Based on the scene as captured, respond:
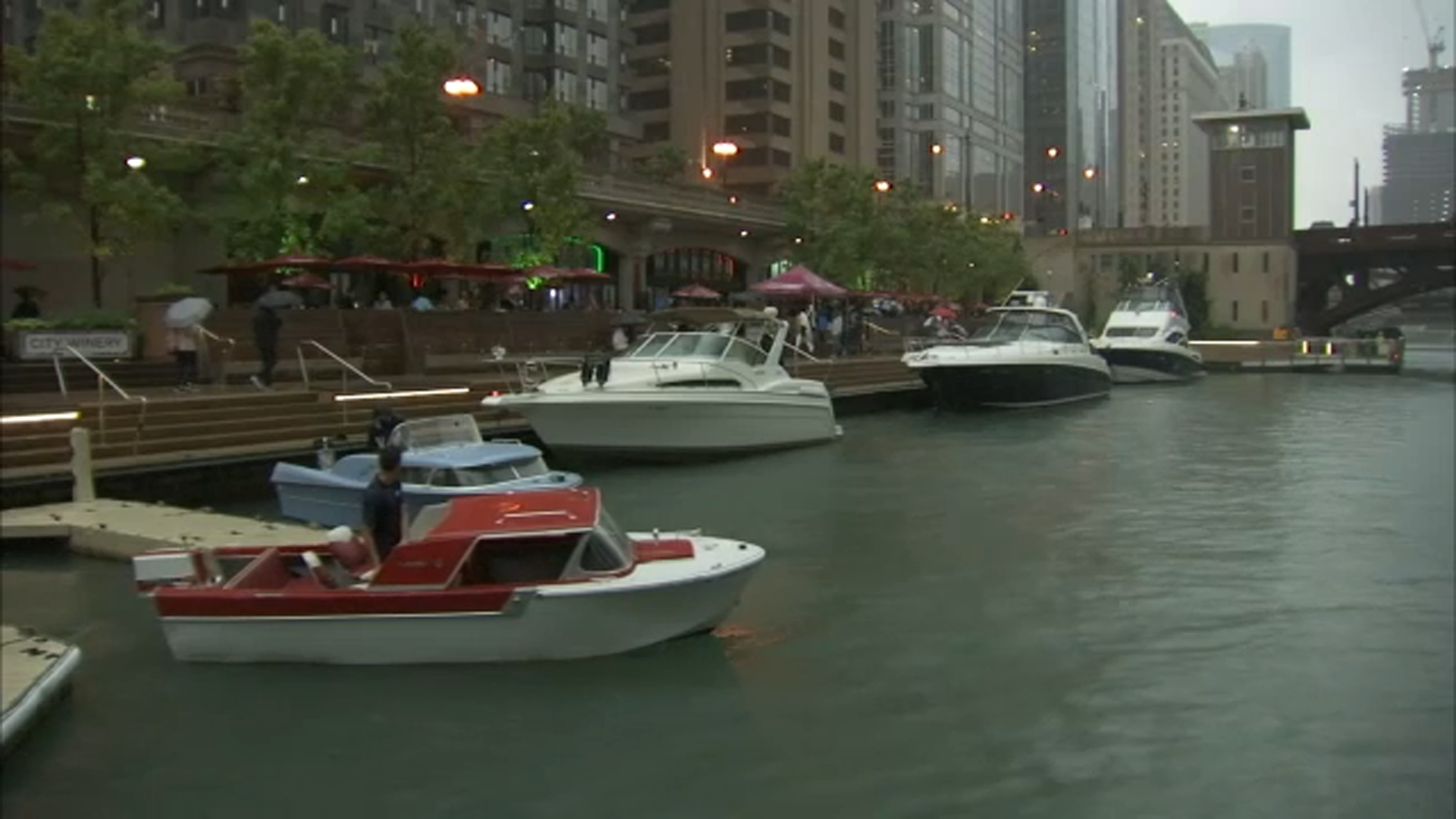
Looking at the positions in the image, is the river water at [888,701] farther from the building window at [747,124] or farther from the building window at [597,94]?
the building window at [747,124]

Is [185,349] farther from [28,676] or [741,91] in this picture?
[741,91]

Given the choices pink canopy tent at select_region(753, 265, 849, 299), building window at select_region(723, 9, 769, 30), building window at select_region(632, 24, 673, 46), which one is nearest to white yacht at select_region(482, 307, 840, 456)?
pink canopy tent at select_region(753, 265, 849, 299)

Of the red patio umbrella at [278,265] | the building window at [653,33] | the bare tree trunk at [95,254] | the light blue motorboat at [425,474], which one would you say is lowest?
the light blue motorboat at [425,474]

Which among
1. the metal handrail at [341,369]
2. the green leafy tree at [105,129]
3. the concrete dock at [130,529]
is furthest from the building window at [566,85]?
the concrete dock at [130,529]

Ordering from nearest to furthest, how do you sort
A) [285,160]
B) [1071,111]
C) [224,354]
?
1. [224,354]
2. [285,160]
3. [1071,111]

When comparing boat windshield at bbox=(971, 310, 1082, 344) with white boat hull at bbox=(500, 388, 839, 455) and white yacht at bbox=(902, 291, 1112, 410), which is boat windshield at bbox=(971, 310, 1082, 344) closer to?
white yacht at bbox=(902, 291, 1112, 410)

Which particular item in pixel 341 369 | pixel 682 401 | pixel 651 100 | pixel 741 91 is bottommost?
pixel 682 401

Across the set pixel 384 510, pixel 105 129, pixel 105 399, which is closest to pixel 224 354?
pixel 105 129

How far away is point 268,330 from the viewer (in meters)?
17.9

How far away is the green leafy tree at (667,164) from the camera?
5797cm

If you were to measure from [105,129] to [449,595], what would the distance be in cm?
1130

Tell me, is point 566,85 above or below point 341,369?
above

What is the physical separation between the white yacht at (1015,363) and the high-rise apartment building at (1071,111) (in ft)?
12.6

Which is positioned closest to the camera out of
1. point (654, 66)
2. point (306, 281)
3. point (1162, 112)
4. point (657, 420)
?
point (657, 420)
